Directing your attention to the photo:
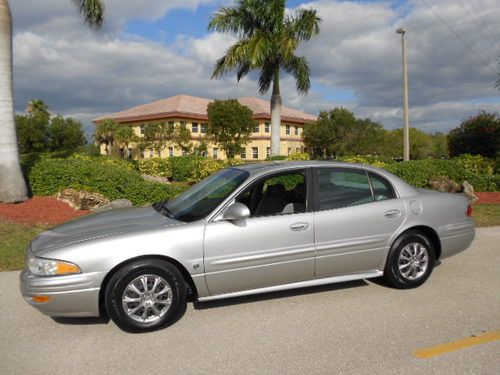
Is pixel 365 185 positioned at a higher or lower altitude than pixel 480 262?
higher

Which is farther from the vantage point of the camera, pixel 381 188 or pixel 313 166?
pixel 381 188

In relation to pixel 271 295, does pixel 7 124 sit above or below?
above

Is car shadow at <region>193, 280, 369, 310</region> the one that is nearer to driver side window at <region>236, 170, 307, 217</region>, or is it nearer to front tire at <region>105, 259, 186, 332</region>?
front tire at <region>105, 259, 186, 332</region>

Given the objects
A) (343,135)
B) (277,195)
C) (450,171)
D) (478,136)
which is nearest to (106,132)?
(343,135)

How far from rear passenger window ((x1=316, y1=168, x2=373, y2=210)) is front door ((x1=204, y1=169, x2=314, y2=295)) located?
210 mm

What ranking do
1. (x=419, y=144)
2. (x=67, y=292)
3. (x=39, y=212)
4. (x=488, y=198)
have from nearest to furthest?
(x=67, y=292) → (x=39, y=212) → (x=488, y=198) → (x=419, y=144)

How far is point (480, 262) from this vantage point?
6.02 metres

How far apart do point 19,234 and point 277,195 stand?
18.1ft

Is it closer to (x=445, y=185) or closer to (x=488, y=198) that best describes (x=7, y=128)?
(x=445, y=185)

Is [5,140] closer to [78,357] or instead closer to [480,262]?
[78,357]

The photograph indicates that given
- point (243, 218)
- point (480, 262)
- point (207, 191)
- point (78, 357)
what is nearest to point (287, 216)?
point (243, 218)

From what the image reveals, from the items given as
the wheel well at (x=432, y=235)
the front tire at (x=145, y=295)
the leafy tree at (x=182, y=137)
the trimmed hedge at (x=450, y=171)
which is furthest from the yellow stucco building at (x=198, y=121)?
the front tire at (x=145, y=295)

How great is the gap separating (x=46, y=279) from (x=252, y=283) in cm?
187

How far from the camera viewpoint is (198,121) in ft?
154
